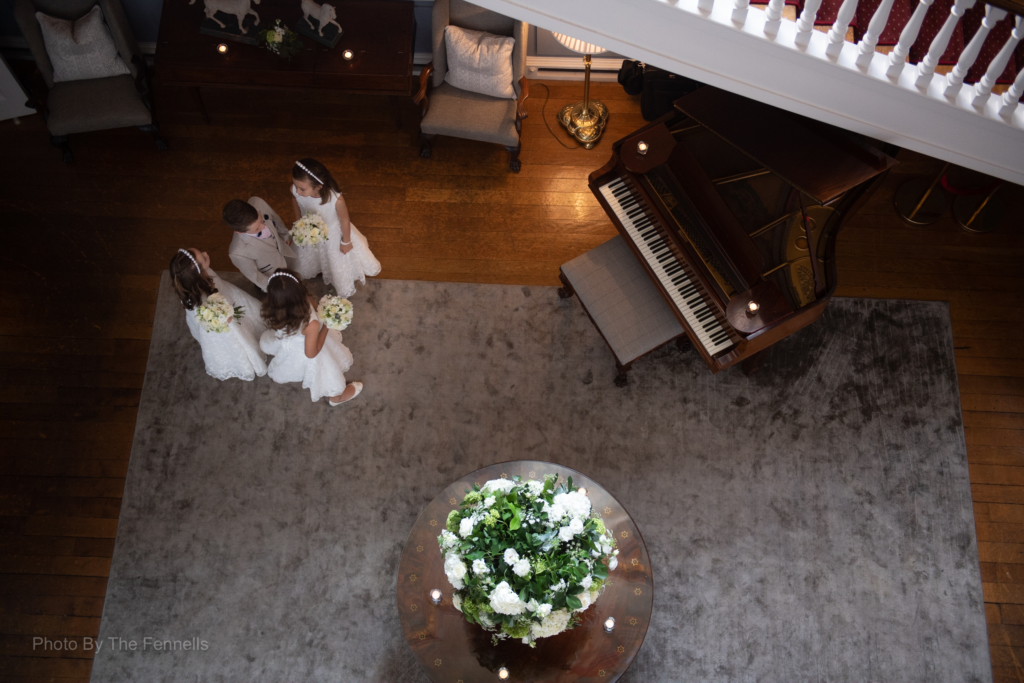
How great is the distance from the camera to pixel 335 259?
15.0ft

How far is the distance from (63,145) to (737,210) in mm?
4710

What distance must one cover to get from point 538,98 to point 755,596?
381cm

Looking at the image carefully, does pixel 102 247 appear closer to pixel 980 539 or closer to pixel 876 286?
pixel 876 286

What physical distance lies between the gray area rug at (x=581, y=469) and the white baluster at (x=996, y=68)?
1.80 meters

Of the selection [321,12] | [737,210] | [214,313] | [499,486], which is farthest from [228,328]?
[737,210]

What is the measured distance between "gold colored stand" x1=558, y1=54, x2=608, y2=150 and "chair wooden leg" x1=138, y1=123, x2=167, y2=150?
294cm

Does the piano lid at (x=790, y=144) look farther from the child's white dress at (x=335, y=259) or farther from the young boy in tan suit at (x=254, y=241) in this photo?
the young boy in tan suit at (x=254, y=241)

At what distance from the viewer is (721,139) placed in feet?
13.2

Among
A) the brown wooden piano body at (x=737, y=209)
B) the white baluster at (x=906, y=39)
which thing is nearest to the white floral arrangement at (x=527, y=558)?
the brown wooden piano body at (x=737, y=209)

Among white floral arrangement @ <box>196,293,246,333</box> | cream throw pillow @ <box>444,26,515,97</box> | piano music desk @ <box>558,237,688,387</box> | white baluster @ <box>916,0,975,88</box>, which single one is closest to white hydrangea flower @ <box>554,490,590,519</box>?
piano music desk @ <box>558,237,688,387</box>

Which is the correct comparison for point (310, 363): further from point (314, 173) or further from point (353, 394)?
point (314, 173)

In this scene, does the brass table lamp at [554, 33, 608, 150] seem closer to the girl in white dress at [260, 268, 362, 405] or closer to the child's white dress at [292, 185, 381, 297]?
the child's white dress at [292, 185, 381, 297]

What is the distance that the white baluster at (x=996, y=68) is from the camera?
2.98 metres

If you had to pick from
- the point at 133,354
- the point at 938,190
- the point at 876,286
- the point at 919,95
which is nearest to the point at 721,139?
the point at 919,95
